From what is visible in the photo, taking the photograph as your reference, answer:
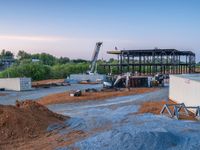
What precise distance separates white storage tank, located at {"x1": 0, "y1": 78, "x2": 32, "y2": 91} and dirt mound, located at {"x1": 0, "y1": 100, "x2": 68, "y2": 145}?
34.2m

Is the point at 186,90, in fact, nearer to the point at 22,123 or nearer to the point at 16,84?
the point at 22,123

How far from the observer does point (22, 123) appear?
723 inches

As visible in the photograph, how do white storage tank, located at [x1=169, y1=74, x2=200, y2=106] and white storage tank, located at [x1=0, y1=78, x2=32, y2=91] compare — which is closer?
white storage tank, located at [x1=169, y1=74, x2=200, y2=106]

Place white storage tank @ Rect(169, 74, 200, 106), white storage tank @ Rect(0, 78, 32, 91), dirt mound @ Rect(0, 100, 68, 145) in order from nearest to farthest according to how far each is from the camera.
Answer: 1. dirt mound @ Rect(0, 100, 68, 145)
2. white storage tank @ Rect(169, 74, 200, 106)
3. white storage tank @ Rect(0, 78, 32, 91)

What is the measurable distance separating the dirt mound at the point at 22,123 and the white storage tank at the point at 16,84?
34169 millimetres

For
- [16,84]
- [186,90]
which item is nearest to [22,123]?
[186,90]

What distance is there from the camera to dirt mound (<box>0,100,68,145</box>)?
17.1 meters

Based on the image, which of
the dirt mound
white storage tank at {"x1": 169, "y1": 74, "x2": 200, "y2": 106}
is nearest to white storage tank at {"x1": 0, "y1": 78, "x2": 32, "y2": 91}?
white storage tank at {"x1": 169, "y1": 74, "x2": 200, "y2": 106}

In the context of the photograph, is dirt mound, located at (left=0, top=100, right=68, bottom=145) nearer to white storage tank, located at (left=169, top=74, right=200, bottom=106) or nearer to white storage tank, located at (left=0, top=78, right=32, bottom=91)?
white storage tank, located at (left=169, top=74, right=200, bottom=106)

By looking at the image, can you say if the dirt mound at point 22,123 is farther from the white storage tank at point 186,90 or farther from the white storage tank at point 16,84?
the white storage tank at point 16,84

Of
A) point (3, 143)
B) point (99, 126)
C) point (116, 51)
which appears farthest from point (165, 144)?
point (116, 51)

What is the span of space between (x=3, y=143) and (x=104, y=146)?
17.0 ft

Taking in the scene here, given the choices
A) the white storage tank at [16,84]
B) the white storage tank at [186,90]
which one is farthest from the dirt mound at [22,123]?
the white storage tank at [16,84]

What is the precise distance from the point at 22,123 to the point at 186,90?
49.8 ft
